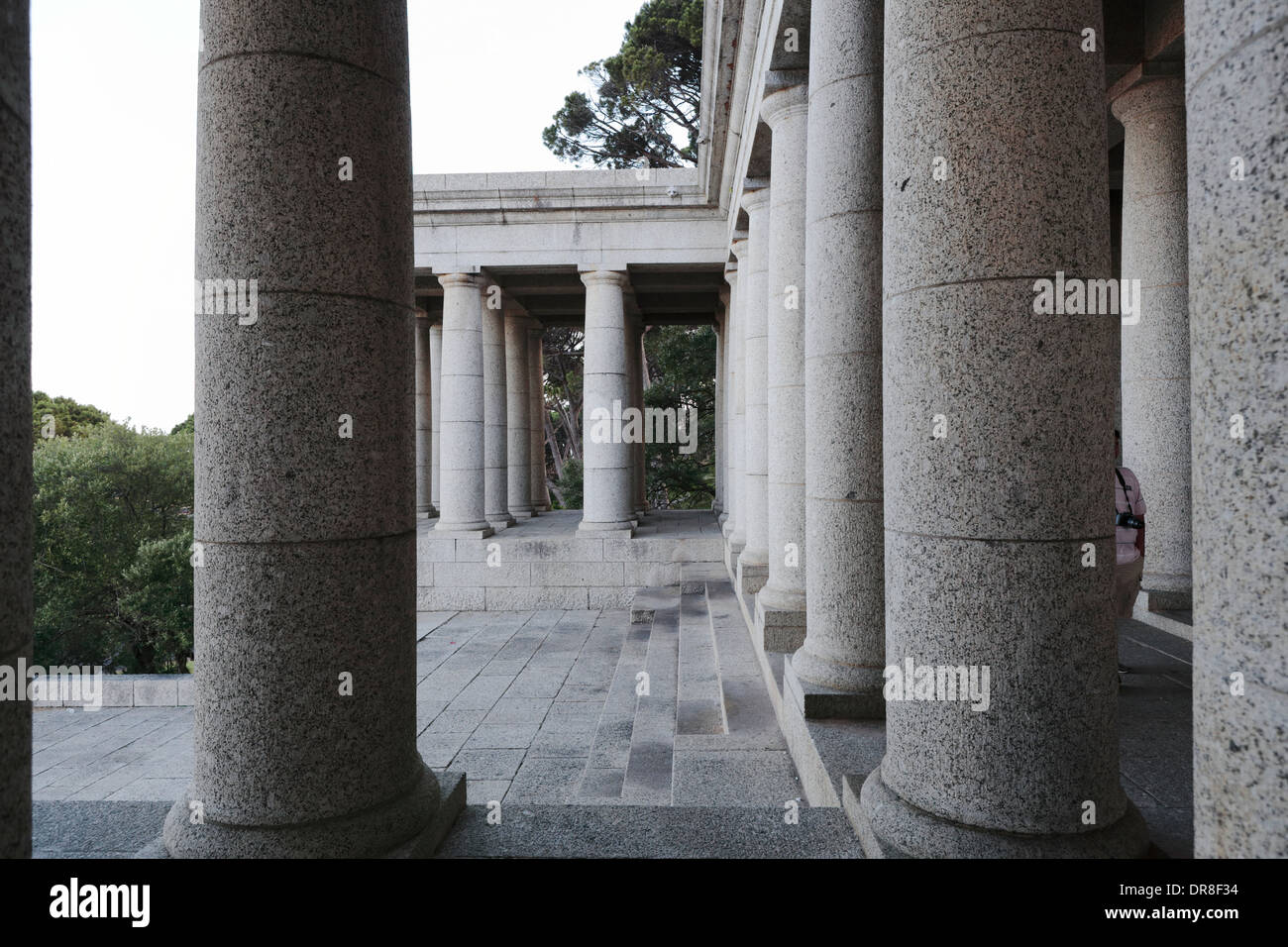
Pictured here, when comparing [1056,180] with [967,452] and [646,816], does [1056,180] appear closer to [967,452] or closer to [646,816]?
[967,452]

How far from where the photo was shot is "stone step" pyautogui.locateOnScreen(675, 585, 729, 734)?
19.5 metres

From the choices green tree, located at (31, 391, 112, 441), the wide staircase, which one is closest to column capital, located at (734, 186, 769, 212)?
the wide staircase

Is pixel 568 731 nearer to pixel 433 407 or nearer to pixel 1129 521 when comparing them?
pixel 1129 521

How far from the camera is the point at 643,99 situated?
7894cm

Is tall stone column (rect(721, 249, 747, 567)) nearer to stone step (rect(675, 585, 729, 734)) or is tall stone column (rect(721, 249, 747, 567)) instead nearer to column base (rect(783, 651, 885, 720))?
stone step (rect(675, 585, 729, 734))

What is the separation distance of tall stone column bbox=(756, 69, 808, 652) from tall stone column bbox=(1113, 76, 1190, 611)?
1058 cm

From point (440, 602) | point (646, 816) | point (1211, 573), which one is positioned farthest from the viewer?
point (440, 602)

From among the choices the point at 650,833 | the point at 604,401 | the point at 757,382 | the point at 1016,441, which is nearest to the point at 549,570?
the point at 604,401

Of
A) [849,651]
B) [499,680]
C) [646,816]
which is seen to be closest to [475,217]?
[499,680]

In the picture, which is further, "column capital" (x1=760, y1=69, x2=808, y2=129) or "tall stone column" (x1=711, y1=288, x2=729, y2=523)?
"tall stone column" (x1=711, y1=288, x2=729, y2=523)

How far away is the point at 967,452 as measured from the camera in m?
8.27

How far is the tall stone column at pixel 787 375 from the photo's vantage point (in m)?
21.8

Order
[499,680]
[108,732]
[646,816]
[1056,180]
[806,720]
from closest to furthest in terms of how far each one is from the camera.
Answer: [1056,180]
[646,816]
[806,720]
[108,732]
[499,680]

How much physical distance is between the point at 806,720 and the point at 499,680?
16142 mm
